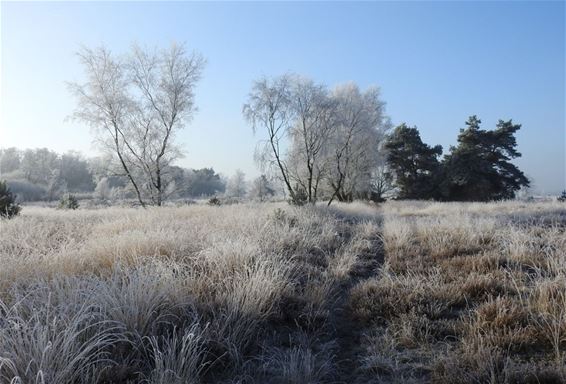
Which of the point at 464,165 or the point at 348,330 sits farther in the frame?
the point at 464,165

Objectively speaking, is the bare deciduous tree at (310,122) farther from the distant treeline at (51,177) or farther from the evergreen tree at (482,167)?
the distant treeline at (51,177)

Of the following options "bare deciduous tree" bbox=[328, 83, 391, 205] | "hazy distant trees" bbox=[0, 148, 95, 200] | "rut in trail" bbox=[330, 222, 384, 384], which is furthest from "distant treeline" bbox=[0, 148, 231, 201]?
"rut in trail" bbox=[330, 222, 384, 384]

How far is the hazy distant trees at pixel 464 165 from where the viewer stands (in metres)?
33.8

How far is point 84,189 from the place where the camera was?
70688mm

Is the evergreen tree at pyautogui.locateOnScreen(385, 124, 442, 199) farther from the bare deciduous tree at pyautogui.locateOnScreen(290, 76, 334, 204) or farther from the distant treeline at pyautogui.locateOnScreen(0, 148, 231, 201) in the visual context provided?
the distant treeline at pyautogui.locateOnScreen(0, 148, 231, 201)

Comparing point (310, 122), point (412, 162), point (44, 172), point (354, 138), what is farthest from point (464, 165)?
point (44, 172)

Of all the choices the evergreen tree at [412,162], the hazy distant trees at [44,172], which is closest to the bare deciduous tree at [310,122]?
the evergreen tree at [412,162]

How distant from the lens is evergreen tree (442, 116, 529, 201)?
3362cm

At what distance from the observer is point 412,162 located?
37.7 meters

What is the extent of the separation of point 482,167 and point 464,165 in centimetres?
153

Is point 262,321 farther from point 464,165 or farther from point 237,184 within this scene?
point 237,184

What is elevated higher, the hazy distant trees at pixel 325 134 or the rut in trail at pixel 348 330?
the hazy distant trees at pixel 325 134

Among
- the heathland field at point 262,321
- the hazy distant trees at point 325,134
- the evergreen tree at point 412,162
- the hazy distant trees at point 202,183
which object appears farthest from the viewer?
the hazy distant trees at point 202,183

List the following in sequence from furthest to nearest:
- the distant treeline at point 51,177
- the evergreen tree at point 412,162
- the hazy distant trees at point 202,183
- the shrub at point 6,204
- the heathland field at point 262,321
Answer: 1. the hazy distant trees at point 202,183
2. the distant treeline at point 51,177
3. the evergreen tree at point 412,162
4. the shrub at point 6,204
5. the heathland field at point 262,321
